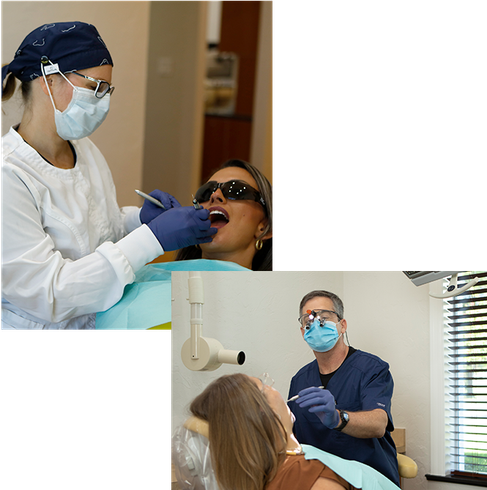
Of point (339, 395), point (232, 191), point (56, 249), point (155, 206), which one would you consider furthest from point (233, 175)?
point (339, 395)

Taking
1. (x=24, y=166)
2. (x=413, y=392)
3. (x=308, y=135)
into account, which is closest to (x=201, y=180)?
A: (x=308, y=135)

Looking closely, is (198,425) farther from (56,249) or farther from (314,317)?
(56,249)

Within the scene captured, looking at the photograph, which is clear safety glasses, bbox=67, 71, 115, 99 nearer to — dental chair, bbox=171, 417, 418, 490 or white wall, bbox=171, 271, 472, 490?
white wall, bbox=171, 271, 472, 490

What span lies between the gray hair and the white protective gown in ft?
1.31

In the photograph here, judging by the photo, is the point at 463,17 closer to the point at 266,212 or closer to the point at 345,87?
the point at 345,87

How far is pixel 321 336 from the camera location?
1258mm

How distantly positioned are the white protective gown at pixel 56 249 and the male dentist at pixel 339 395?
0.46m

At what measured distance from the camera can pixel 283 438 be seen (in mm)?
1207

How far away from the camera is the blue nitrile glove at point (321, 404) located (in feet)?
3.94

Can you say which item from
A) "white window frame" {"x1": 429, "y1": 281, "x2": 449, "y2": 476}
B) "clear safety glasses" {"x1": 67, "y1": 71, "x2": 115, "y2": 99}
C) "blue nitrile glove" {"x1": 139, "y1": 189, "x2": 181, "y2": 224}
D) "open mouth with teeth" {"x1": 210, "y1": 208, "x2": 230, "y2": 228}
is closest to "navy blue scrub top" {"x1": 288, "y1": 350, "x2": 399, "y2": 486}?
"white window frame" {"x1": 429, "y1": 281, "x2": 449, "y2": 476}

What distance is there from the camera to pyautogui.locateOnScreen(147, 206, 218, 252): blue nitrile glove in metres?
1.23

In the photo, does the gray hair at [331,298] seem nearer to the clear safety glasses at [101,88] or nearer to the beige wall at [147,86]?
the beige wall at [147,86]

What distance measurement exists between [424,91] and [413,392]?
86 centimetres

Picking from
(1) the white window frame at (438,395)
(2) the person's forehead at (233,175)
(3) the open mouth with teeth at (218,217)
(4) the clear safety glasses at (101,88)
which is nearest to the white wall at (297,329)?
(1) the white window frame at (438,395)
